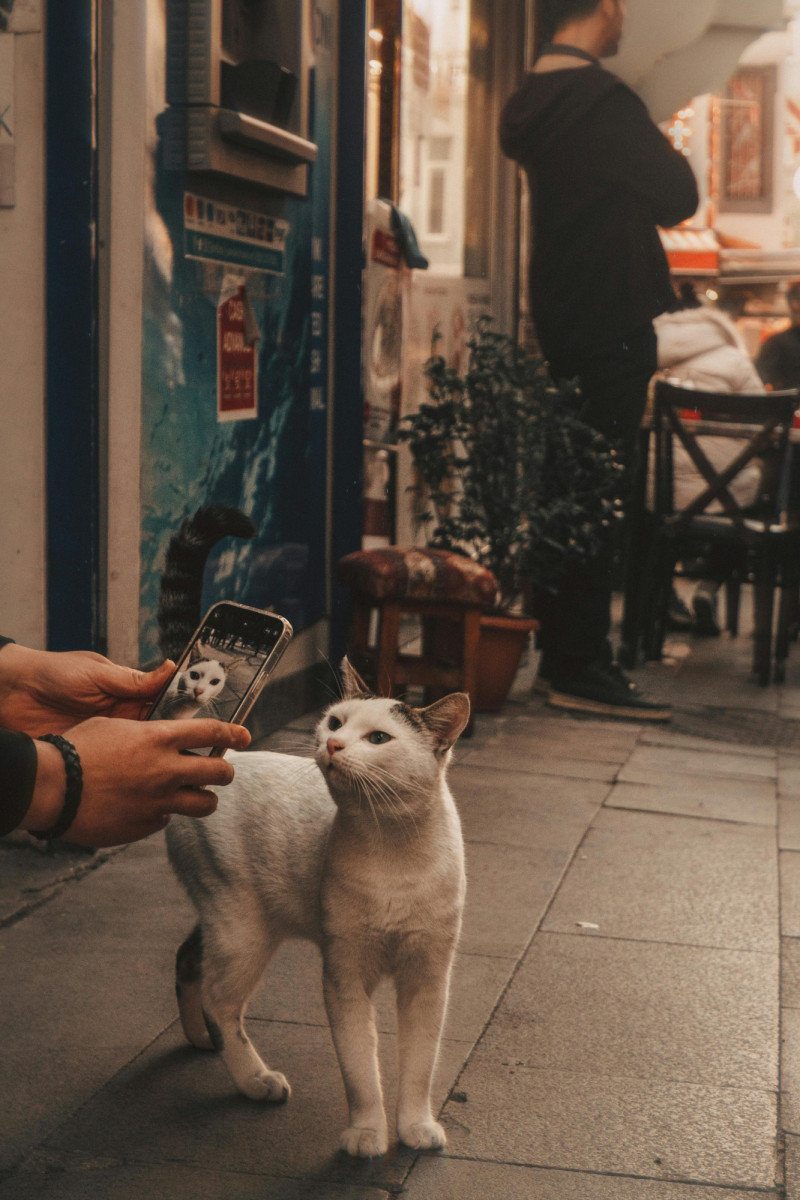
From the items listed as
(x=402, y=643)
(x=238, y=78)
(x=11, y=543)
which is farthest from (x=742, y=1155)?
(x=402, y=643)

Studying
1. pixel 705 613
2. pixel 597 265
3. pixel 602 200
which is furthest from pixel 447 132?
pixel 705 613

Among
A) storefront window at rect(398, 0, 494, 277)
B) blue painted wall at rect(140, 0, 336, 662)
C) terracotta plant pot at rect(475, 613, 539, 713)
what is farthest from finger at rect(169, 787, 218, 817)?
storefront window at rect(398, 0, 494, 277)

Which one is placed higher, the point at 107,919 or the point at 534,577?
the point at 534,577

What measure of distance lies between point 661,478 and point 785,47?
14981 millimetres

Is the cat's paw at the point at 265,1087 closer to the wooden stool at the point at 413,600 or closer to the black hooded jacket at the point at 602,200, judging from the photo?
the wooden stool at the point at 413,600

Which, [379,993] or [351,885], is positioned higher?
[351,885]

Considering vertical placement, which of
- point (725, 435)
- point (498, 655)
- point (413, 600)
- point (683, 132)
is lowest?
point (498, 655)

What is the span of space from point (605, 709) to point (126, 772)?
4.39 metres

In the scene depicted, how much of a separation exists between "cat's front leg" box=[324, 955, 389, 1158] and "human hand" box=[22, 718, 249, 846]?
1.77ft

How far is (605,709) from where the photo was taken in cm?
613

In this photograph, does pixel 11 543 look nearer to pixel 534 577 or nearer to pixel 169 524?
pixel 169 524

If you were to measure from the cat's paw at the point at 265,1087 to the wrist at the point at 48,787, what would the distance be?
90 centimetres

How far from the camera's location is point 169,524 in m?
4.23

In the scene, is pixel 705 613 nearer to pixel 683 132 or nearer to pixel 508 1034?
pixel 508 1034
